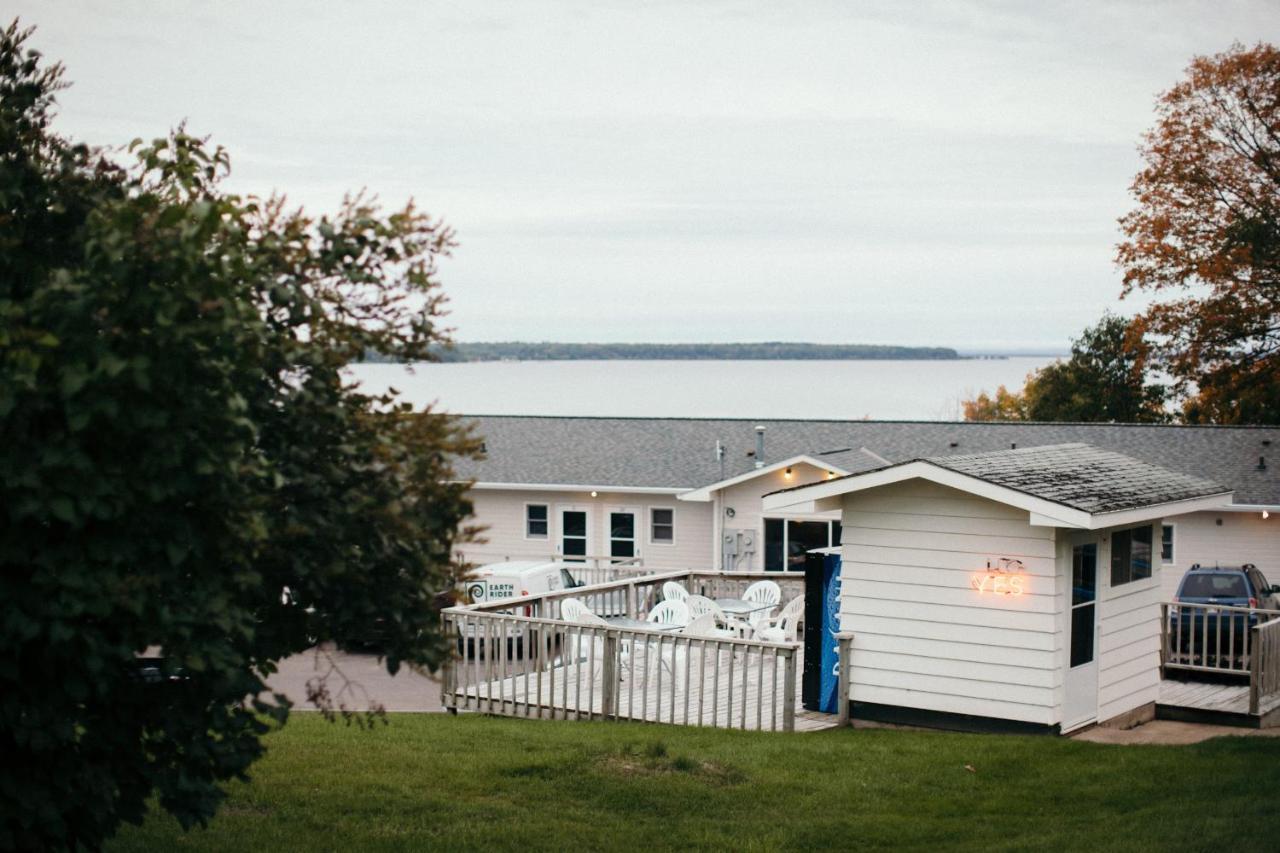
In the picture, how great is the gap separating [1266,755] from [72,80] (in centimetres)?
1052

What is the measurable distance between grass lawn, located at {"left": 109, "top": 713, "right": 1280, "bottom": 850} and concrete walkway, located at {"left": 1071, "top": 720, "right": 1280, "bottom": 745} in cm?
147

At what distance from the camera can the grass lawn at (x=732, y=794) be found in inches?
335

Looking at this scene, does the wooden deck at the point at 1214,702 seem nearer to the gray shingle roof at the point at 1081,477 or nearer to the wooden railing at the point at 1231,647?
the wooden railing at the point at 1231,647

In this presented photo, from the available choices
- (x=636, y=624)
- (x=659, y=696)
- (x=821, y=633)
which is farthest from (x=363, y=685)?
(x=821, y=633)

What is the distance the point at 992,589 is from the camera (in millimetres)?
13484

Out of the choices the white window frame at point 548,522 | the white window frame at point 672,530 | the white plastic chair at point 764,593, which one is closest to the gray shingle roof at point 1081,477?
the white plastic chair at point 764,593

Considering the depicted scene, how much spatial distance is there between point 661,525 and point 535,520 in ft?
11.4

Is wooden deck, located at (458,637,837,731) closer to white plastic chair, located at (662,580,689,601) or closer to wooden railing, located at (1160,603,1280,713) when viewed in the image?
white plastic chair, located at (662,580,689,601)

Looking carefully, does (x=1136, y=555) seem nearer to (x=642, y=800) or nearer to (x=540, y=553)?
(x=642, y=800)

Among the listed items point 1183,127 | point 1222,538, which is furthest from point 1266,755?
point 1183,127

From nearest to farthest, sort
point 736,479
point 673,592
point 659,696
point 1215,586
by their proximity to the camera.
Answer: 1. point 659,696
2. point 673,592
3. point 1215,586
4. point 736,479

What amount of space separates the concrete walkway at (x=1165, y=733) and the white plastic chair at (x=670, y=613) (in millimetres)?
5870

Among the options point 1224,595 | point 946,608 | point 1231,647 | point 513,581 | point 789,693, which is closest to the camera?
point 789,693

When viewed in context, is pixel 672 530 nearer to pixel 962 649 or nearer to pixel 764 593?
pixel 764 593
